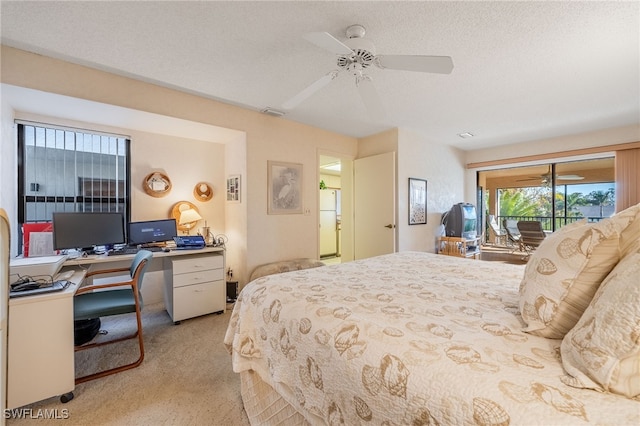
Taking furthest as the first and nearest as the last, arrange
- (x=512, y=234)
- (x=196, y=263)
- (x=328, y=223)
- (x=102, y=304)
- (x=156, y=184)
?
(x=328, y=223) < (x=512, y=234) < (x=156, y=184) < (x=196, y=263) < (x=102, y=304)

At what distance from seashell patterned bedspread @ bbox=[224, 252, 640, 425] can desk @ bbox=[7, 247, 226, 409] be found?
3.37 feet

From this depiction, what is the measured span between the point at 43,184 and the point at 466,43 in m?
4.12

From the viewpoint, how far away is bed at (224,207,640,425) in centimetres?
63

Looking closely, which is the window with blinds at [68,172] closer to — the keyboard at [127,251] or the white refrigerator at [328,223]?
the keyboard at [127,251]

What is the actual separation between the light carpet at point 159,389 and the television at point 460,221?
12.9ft

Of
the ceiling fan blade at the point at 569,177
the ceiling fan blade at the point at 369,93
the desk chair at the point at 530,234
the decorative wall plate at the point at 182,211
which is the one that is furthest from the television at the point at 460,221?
the decorative wall plate at the point at 182,211

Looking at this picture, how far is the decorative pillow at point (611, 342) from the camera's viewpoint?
1.97 ft

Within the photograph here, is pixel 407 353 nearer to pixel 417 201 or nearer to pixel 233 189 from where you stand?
pixel 233 189

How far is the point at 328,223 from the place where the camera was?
637cm

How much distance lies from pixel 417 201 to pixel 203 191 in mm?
3244

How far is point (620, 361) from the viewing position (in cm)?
61

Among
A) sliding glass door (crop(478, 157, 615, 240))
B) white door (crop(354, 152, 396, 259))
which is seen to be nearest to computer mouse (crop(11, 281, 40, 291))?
white door (crop(354, 152, 396, 259))

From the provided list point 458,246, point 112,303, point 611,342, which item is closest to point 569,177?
point 458,246

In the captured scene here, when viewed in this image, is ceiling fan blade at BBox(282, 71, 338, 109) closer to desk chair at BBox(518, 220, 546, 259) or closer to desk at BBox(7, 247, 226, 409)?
desk at BBox(7, 247, 226, 409)
